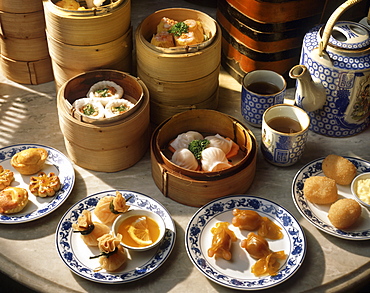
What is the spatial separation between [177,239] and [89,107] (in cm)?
75

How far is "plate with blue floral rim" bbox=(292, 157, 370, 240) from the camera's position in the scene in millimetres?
2082

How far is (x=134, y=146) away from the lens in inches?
94.3

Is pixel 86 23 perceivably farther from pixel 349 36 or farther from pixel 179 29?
pixel 349 36

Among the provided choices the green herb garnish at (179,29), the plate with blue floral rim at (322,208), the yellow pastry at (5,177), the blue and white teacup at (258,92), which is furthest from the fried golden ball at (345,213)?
the yellow pastry at (5,177)

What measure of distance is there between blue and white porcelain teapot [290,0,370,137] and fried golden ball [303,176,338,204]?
422mm

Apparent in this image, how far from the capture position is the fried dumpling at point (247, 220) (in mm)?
2084

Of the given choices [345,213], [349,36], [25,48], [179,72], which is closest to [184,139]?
[179,72]

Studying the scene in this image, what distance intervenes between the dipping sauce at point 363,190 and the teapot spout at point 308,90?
433 mm

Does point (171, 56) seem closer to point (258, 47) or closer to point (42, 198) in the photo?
point (258, 47)

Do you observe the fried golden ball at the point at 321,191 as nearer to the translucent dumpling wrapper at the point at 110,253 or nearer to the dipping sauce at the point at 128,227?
the dipping sauce at the point at 128,227

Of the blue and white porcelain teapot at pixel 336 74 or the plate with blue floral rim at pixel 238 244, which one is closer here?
the plate with blue floral rim at pixel 238 244

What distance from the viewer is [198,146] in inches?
91.0

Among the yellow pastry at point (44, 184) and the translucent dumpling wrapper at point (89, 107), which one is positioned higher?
the translucent dumpling wrapper at point (89, 107)

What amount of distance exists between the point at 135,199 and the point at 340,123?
1.09 metres
